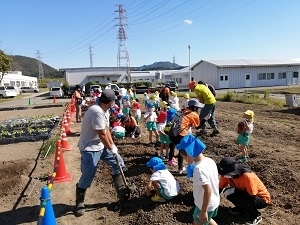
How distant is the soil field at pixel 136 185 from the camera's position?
4.38 m

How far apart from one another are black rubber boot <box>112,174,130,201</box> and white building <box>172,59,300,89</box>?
3674 centimetres

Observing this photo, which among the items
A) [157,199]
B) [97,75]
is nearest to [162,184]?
[157,199]

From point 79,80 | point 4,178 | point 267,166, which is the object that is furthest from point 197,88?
point 79,80

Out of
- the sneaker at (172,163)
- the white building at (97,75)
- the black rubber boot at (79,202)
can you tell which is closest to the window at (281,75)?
the white building at (97,75)

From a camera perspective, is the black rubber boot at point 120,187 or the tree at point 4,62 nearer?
the black rubber boot at point 120,187

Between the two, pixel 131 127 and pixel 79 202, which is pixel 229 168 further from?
pixel 131 127

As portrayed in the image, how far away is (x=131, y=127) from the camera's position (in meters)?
9.93

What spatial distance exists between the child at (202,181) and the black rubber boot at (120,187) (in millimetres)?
1865

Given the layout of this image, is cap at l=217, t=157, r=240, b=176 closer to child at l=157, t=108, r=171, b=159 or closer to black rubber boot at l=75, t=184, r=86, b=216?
black rubber boot at l=75, t=184, r=86, b=216

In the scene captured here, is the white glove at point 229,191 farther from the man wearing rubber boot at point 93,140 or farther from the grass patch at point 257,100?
the grass patch at point 257,100

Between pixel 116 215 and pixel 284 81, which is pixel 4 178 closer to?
pixel 116 215

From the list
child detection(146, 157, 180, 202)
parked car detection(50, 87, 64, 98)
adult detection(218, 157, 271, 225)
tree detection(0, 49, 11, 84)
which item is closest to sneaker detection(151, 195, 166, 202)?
child detection(146, 157, 180, 202)

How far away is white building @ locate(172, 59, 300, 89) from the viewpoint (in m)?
40.7

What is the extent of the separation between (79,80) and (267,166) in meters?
49.1
